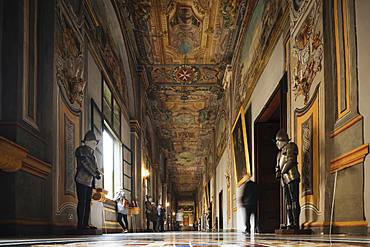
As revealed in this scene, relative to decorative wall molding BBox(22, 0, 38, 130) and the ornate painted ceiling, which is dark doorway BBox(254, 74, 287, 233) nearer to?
the ornate painted ceiling

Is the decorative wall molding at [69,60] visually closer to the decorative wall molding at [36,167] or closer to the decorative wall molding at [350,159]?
the decorative wall molding at [36,167]

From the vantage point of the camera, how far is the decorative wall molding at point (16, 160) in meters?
4.91

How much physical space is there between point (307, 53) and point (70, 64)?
12.1ft

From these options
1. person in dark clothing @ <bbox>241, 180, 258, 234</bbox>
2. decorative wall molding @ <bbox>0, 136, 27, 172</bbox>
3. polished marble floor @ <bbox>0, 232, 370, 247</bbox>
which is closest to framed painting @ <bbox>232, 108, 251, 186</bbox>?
person in dark clothing @ <bbox>241, 180, 258, 234</bbox>

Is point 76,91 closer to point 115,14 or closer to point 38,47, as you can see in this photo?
point 38,47

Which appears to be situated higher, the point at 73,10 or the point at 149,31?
the point at 149,31

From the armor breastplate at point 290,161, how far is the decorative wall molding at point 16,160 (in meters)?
3.06

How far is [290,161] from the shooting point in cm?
614

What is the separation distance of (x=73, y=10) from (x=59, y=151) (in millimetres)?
2561

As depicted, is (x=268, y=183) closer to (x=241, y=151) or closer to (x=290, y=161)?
(x=241, y=151)

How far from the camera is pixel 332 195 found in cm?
575

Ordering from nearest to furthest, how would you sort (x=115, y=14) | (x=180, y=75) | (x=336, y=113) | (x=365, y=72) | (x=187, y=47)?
1. (x=365, y=72)
2. (x=336, y=113)
3. (x=115, y=14)
4. (x=187, y=47)
5. (x=180, y=75)

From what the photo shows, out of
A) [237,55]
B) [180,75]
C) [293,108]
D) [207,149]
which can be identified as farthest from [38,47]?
[207,149]

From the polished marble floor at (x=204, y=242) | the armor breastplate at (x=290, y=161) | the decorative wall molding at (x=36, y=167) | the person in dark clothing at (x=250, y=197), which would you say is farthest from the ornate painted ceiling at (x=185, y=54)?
the polished marble floor at (x=204, y=242)
